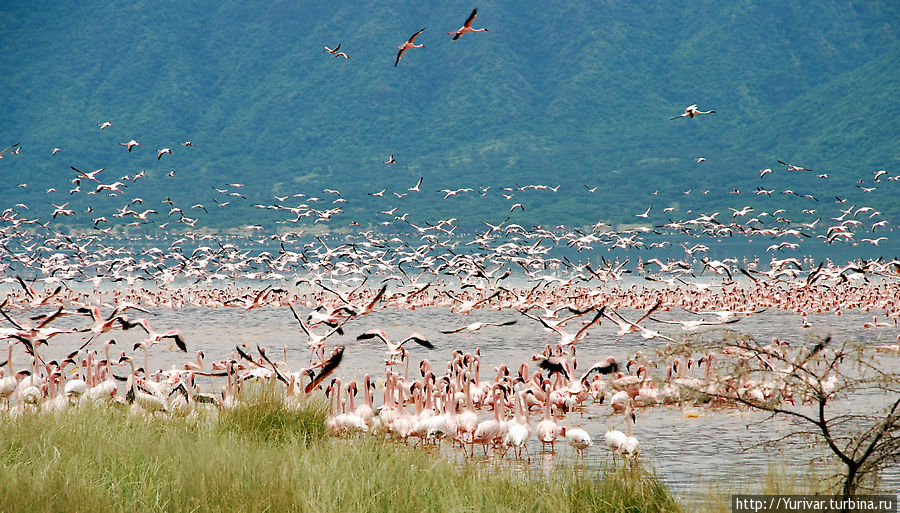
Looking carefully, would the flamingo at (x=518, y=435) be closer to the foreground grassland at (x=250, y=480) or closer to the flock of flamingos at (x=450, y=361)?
the flock of flamingos at (x=450, y=361)

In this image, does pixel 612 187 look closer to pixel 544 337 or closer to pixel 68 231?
pixel 68 231

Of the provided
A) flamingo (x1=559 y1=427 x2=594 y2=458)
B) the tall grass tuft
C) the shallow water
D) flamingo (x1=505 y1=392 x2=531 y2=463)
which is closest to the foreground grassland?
the shallow water

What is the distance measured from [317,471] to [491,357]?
639 inches

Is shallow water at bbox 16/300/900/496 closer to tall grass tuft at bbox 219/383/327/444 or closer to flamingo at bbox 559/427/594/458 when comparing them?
flamingo at bbox 559/427/594/458

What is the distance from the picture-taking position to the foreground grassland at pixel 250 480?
8.77 m

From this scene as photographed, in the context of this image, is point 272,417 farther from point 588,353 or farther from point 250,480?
point 588,353

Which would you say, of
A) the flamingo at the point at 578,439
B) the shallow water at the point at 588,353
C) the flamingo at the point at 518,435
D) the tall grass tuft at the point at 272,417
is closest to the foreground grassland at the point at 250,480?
the shallow water at the point at 588,353

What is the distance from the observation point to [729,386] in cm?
836

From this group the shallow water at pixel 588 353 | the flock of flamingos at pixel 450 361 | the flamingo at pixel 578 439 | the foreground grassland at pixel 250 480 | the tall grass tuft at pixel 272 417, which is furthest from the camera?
the flock of flamingos at pixel 450 361

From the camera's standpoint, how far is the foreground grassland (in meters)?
8.77

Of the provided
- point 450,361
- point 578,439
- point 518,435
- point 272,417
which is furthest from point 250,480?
point 450,361

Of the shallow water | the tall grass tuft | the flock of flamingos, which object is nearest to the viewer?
the tall grass tuft

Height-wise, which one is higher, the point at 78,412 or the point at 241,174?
the point at 241,174

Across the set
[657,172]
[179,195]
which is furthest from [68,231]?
[657,172]
